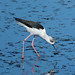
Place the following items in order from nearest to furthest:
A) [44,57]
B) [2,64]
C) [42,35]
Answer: [2,64] < [44,57] < [42,35]

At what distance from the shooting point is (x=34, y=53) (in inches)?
486

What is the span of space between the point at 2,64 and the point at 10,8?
7.65 meters

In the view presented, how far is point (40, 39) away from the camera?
549 inches

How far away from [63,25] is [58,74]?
→ 18.2 feet

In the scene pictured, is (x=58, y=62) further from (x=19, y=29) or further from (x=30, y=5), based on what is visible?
(x=30, y=5)

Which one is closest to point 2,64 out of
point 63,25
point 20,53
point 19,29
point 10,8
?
point 20,53

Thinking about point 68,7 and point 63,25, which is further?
point 68,7

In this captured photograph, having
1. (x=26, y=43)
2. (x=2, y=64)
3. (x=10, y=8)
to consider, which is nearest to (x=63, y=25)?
(x=26, y=43)

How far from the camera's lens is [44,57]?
39.1ft

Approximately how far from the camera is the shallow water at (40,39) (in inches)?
429

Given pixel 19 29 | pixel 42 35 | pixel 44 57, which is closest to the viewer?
pixel 44 57

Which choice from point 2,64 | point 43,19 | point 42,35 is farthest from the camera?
point 43,19

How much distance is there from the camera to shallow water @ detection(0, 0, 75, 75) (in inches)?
429

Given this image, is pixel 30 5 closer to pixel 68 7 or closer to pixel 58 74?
pixel 68 7
